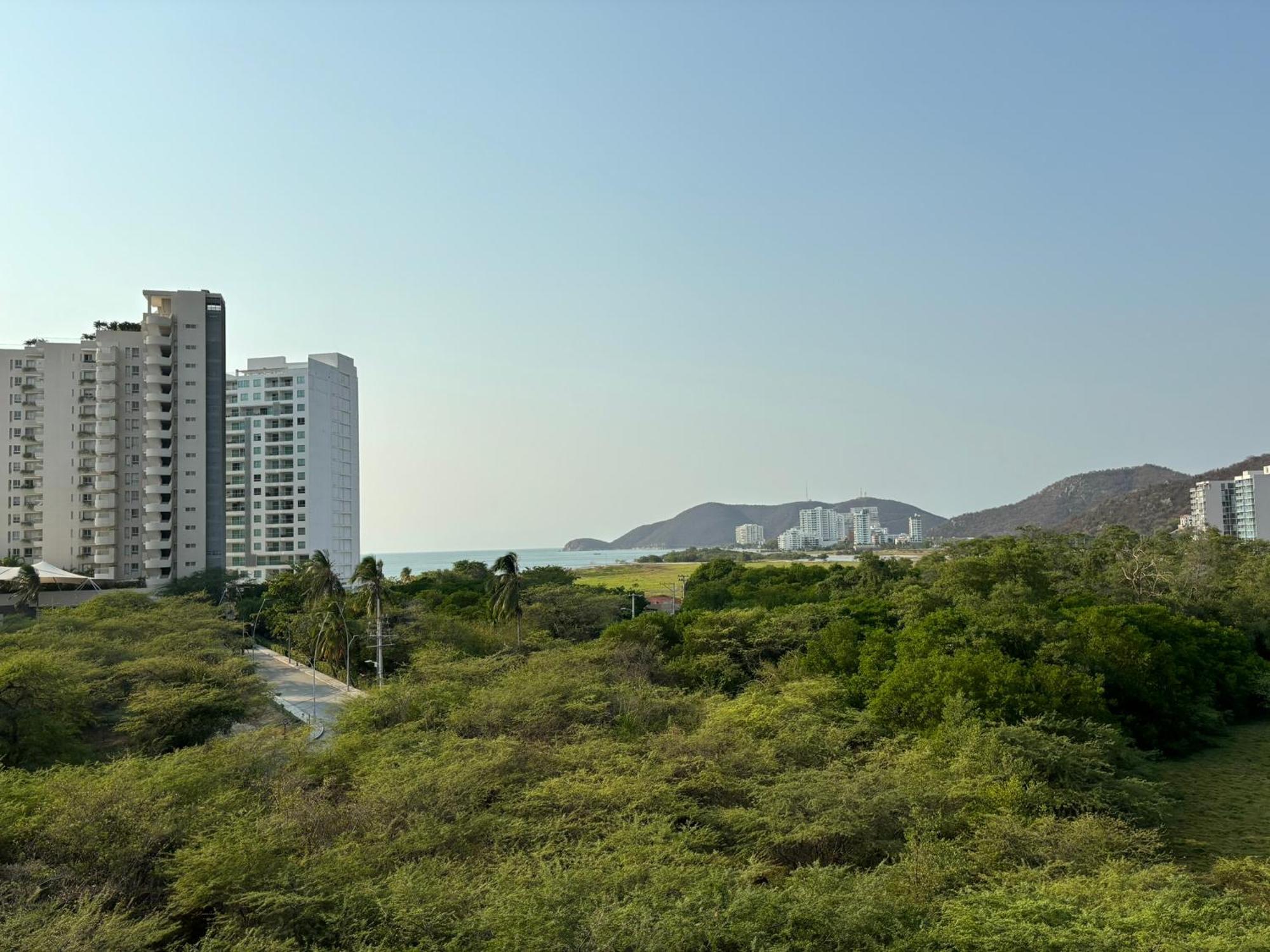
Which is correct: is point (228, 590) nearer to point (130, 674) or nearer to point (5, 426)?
point (5, 426)

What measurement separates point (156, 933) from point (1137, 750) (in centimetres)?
2485

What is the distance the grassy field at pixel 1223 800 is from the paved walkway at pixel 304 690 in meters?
22.2

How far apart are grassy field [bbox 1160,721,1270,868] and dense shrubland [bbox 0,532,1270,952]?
899 mm

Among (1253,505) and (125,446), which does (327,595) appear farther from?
(1253,505)

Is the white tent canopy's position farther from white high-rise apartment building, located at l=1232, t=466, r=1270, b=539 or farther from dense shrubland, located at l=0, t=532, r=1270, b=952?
white high-rise apartment building, located at l=1232, t=466, r=1270, b=539

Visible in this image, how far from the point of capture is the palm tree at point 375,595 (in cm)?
3369

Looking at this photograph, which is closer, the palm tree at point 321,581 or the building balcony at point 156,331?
the palm tree at point 321,581

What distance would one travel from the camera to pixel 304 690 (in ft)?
120

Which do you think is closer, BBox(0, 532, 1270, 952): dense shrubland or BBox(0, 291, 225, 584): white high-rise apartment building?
BBox(0, 532, 1270, 952): dense shrubland

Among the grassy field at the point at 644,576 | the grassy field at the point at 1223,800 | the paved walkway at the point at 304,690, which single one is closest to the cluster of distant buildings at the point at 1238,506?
the grassy field at the point at 644,576

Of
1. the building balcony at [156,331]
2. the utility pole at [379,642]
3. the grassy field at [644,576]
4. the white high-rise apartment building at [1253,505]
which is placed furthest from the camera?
the white high-rise apartment building at [1253,505]

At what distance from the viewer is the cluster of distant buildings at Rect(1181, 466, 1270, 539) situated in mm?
114312

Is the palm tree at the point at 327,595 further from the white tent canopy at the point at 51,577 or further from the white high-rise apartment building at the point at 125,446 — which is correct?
the white high-rise apartment building at the point at 125,446

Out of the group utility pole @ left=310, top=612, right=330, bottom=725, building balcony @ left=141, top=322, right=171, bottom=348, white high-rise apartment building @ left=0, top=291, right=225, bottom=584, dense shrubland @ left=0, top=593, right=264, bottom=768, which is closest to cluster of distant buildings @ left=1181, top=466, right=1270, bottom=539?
utility pole @ left=310, top=612, right=330, bottom=725
